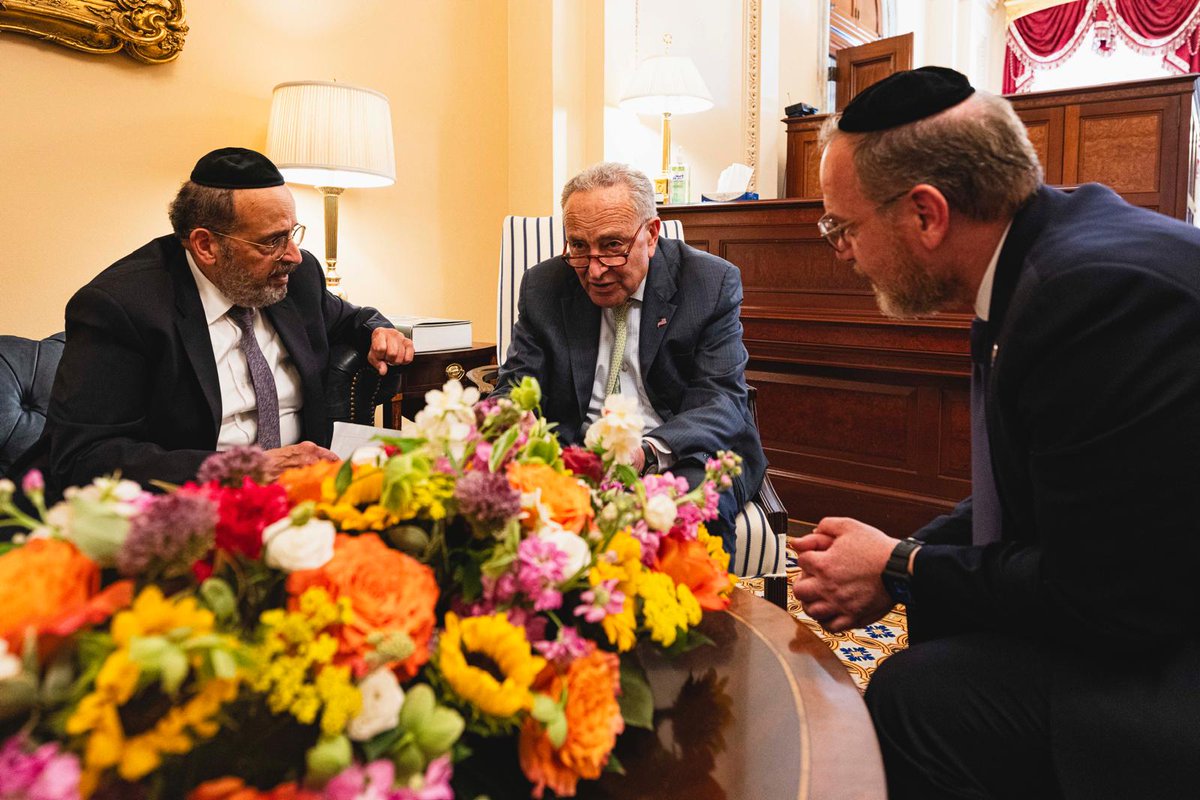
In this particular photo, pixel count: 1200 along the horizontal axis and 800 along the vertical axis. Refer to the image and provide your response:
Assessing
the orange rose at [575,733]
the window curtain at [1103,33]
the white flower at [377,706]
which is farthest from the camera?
the window curtain at [1103,33]

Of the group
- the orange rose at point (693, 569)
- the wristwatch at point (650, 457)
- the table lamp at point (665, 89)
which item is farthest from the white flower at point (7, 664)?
the table lamp at point (665, 89)

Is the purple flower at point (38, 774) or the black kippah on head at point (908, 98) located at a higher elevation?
the black kippah on head at point (908, 98)

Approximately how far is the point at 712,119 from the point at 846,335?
7.72 feet

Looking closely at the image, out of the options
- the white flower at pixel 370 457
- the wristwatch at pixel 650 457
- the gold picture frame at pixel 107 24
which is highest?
the gold picture frame at pixel 107 24

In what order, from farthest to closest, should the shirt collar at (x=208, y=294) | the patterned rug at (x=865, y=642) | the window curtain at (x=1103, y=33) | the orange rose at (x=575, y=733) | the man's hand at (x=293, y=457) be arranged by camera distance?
1. the window curtain at (x=1103, y=33)
2. the patterned rug at (x=865, y=642)
3. the shirt collar at (x=208, y=294)
4. the man's hand at (x=293, y=457)
5. the orange rose at (x=575, y=733)

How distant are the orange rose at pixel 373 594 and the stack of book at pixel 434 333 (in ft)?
7.67

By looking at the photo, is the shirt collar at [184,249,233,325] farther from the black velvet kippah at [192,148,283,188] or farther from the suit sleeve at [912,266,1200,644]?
the suit sleeve at [912,266,1200,644]

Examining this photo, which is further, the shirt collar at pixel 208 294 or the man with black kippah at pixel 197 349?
the shirt collar at pixel 208 294

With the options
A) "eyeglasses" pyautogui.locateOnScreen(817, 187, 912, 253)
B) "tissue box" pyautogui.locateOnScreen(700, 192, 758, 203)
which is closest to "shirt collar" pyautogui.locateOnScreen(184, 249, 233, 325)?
"eyeglasses" pyautogui.locateOnScreen(817, 187, 912, 253)

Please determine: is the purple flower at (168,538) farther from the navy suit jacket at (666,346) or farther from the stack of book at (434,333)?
the stack of book at (434,333)

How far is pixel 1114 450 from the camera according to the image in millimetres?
977

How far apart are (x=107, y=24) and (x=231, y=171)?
128 centimetres

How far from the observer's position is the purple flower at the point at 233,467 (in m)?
0.71

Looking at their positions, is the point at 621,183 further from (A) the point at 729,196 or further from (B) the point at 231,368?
(A) the point at 729,196
